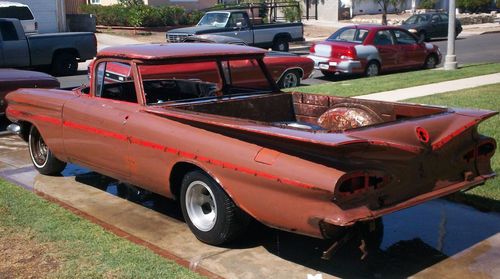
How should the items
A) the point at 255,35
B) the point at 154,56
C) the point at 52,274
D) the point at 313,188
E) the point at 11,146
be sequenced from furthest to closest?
the point at 255,35, the point at 11,146, the point at 154,56, the point at 52,274, the point at 313,188

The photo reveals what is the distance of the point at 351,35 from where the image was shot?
57.8 ft

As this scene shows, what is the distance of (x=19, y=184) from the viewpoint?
708cm

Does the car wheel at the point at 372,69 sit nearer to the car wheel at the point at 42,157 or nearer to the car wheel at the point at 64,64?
the car wheel at the point at 64,64

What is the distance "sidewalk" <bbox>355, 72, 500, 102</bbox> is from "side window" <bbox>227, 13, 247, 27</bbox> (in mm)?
9416

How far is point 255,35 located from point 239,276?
18.8 meters

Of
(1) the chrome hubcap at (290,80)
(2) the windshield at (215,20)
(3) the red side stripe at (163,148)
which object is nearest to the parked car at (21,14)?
(2) the windshield at (215,20)

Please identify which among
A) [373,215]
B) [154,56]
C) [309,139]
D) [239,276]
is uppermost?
[154,56]

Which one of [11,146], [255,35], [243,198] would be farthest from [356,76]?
[243,198]

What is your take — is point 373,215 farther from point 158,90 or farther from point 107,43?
point 107,43

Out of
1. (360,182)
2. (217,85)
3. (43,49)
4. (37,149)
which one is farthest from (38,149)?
(43,49)

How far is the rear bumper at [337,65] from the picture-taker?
16.6 metres

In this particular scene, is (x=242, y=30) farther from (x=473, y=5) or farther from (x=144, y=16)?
(x=473, y=5)

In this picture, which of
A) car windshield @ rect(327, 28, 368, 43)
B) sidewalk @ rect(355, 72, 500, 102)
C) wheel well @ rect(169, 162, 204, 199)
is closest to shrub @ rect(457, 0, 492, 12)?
car windshield @ rect(327, 28, 368, 43)

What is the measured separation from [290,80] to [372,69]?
3557mm
